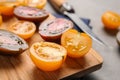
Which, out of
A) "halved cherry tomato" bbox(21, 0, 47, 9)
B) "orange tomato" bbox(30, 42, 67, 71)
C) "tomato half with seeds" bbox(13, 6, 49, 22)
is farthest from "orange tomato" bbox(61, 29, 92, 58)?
"halved cherry tomato" bbox(21, 0, 47, 9)

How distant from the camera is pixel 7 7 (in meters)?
0.89

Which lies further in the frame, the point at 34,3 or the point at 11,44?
the point at 34,3

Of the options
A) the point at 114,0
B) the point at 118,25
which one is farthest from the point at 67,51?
the point at 114,0

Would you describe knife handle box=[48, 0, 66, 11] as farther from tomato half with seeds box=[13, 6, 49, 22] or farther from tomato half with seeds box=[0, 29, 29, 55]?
tomato half with seeds box=[0, 29, 29, 55]

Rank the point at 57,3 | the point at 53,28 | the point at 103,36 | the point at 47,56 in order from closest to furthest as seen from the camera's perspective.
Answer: the point at 47,56, the point at 53,28, the point at 103,36, the point at 57,3

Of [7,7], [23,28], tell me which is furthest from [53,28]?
[7,7]

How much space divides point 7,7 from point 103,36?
0.38 m

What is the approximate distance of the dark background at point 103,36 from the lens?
0.77 metres

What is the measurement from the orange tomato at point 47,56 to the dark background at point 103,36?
117 millimetres

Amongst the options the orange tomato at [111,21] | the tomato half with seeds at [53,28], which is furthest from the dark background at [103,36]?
the tomato half with seeds at [53,28]

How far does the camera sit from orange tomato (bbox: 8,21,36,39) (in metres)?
0.78

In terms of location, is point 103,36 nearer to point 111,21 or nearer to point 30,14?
point 111,21

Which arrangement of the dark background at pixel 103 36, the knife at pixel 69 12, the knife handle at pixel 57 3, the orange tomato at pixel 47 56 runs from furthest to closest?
the knife handle at pixel 57 3
the knife at pixel 69 12
the dark background at pixel 103 36
the orange tomato at pixel 47 56

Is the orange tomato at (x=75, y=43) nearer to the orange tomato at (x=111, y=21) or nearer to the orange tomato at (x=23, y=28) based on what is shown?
the orange tomato at (x=23, y=28)
